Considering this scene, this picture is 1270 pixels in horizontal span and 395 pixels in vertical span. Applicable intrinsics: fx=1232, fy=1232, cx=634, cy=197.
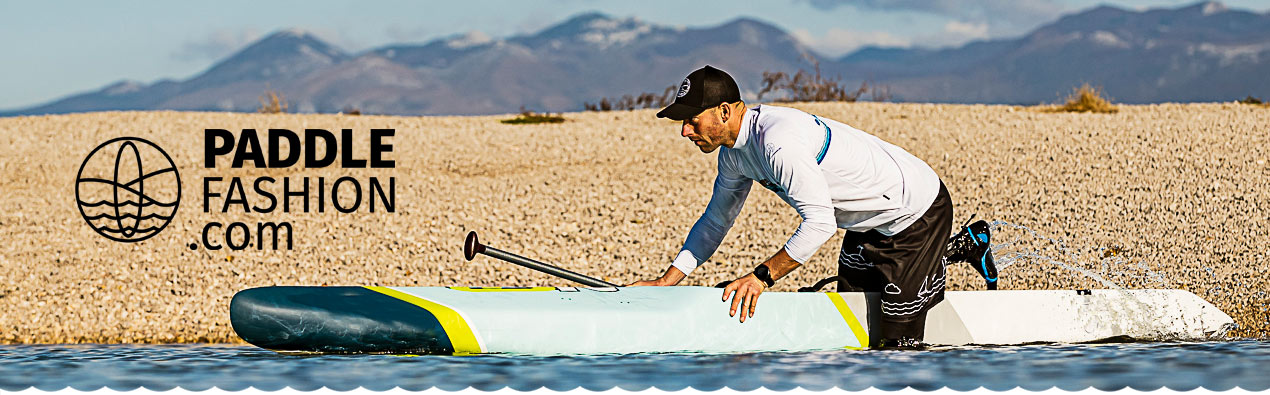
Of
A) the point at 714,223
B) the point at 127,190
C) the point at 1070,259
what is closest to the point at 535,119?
the point at 127,190

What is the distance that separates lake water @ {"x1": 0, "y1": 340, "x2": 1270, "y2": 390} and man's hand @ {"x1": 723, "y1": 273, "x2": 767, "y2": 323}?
21 centimetres

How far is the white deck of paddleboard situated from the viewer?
5500 millimetres

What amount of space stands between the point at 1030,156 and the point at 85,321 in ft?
31.7

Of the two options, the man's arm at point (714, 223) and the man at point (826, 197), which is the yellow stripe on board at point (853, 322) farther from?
the man's arm at point (714, 223)

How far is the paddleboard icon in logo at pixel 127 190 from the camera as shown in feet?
38.0

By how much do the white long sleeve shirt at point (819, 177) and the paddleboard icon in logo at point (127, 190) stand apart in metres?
7.38

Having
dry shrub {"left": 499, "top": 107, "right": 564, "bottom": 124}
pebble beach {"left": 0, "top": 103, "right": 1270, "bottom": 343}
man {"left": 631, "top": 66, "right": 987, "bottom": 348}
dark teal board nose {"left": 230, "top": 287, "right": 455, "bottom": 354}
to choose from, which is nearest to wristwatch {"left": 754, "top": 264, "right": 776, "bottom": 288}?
man {"left": 631, "top": 66, "right": 987, "bottom": 348}

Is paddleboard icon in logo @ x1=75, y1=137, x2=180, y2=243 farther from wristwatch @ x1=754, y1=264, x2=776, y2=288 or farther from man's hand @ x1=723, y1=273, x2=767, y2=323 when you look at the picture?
wristwatch @ x1=754, y1=264, x2=776, y2=288

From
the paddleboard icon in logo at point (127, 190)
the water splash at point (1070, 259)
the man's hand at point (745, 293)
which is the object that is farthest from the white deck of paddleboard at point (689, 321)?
the paddleboard icon in logo at point (127, 190)

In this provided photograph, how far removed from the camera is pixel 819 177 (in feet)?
16.4

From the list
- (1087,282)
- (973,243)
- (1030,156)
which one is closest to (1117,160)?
(1030,156)

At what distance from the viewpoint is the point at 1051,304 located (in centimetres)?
650

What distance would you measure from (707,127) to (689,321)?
99cm

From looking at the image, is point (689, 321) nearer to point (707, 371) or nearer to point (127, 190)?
point (707, 371)
